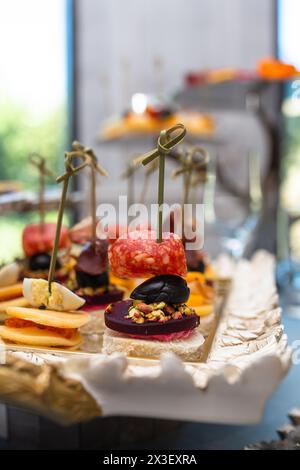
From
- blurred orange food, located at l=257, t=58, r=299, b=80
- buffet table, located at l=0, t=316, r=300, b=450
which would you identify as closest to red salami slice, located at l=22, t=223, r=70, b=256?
buffet table, located at l=0, t=316, r=300, b=450

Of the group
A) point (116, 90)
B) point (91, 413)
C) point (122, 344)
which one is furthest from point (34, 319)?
point (116, 90)

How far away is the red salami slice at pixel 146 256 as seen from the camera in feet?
2.87

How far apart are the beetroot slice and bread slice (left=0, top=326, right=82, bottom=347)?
0.07m

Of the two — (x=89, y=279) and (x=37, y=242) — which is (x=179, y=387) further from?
(x=37, y=242)

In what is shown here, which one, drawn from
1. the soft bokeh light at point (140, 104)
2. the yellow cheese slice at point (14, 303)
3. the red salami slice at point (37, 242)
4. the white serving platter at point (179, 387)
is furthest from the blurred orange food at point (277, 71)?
the white serving platter at point (179, 387)

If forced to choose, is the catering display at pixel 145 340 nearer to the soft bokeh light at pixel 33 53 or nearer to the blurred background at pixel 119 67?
the blurred background at pixel 119 67

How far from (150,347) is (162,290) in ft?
0.27

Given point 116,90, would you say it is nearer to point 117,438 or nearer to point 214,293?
point 214,293

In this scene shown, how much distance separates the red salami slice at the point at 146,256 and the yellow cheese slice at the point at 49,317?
0.11 metres

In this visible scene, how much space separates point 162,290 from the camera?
2.92 ft

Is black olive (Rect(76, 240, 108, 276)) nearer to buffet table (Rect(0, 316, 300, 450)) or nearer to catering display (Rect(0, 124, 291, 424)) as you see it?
catering display (Rect(0, 124, 291, 424))

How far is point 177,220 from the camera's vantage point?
49.4 inches
